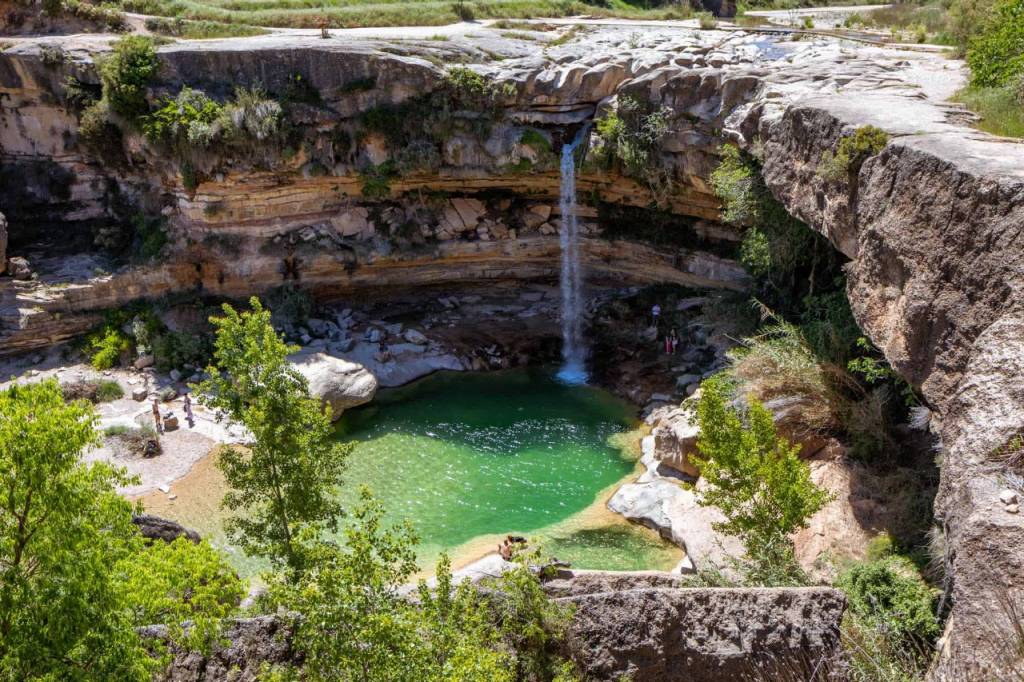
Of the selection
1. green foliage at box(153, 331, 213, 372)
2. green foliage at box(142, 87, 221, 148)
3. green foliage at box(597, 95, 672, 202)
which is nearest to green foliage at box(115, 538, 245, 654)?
green foliage at box(153, 331, 213, 372)

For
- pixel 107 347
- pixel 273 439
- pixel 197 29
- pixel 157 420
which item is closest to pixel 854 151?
pixel 273 439

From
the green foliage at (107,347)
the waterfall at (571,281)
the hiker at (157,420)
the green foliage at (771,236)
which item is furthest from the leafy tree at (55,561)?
the green foliage at (107,347)

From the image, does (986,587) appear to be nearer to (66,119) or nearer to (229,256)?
(229,256)

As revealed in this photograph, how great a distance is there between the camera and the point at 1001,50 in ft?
58.3

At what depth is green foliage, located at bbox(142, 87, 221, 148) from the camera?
83.5 feet

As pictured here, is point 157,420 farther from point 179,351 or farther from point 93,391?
point 179,351

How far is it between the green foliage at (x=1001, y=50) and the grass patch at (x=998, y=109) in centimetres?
62

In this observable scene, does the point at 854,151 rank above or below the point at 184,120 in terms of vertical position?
below

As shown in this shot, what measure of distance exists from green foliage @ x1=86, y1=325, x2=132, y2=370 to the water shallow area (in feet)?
22.3

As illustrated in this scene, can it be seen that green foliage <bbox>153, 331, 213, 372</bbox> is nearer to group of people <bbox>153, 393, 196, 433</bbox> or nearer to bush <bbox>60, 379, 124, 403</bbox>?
bush <bbox>60, 379, 124, 403</bbox>

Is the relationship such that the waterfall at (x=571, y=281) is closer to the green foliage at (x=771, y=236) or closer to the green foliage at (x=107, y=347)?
the green foliage at (x=771, y=236)

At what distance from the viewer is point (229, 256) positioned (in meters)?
27.6

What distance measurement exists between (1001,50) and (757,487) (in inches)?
465

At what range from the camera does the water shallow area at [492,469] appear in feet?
60.3
